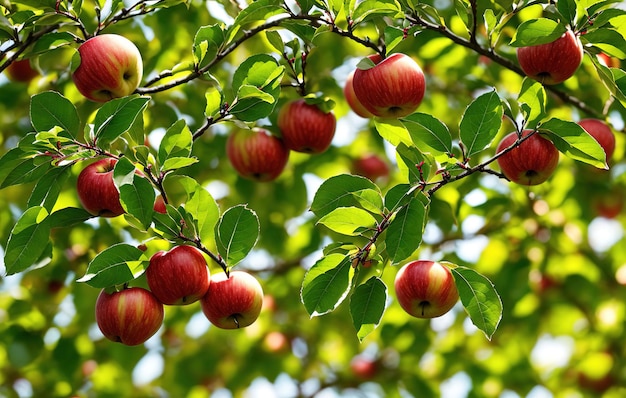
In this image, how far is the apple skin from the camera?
93.0 inches

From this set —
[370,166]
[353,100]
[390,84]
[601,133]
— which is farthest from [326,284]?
[370,166]

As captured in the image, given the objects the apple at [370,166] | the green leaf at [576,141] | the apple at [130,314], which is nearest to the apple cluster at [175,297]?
the apple at [130,314]

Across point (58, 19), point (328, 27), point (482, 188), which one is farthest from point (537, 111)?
point (482, 188)

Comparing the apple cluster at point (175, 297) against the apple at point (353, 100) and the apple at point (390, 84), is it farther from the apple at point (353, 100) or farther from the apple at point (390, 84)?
the apple at point (353, 100)

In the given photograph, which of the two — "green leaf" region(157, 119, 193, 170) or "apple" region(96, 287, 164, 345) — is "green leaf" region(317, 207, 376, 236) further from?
"apple" region(96, 287, 164, 345)

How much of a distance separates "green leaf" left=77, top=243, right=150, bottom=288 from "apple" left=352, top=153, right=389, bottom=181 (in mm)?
2742

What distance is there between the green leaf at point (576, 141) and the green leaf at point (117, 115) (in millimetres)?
1152

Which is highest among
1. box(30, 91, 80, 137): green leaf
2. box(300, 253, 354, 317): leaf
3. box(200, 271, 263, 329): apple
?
box(30, 91, 80, 137): green leaf

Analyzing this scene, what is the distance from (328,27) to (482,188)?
1869 millimetres

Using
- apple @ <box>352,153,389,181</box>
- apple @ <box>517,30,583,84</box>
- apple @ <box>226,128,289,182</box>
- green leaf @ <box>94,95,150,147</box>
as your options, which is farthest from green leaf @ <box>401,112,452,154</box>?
apple @ <box>352,153,389,181</box>

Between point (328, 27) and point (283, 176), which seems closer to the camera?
point (328, 27)

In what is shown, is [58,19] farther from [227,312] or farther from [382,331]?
[382,331]

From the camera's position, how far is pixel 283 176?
180 inches

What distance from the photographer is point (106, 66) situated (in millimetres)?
2568
